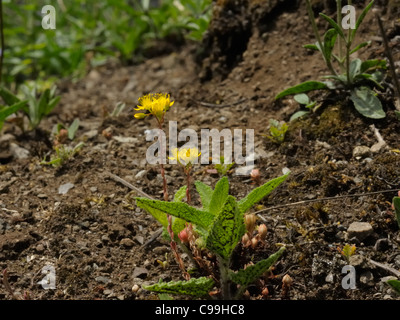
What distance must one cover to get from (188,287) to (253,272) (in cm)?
28

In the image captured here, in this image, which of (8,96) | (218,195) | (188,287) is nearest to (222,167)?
(218,195)

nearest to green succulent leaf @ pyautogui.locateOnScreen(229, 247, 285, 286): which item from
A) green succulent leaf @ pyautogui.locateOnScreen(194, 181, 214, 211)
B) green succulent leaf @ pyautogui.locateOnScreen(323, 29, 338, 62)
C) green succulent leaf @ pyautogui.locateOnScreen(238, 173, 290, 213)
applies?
green succulent leaf @ pyautogui.locateOnScreen(238, 173, 290, 213)

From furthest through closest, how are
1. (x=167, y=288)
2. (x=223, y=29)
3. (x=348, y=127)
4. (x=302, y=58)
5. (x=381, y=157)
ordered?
1. (x=223, y=29)
2. (x=302, y=58)
3. (x=348, y=127)
4. (x=381, y=157)
5. (x=167, y=288)

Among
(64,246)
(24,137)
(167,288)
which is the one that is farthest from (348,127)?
(24,137)

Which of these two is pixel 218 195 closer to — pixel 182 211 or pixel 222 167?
pixel 182 211

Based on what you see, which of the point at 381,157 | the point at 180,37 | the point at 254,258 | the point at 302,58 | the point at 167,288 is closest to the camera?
the point at 167,288

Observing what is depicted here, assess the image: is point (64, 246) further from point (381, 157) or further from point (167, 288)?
point (381, 157)

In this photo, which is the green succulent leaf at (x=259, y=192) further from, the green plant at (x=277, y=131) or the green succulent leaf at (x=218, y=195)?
the green plant at (x=277, y=131)

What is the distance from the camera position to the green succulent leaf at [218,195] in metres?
2.20

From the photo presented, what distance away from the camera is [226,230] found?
2.09 metres

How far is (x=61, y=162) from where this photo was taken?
3.27m

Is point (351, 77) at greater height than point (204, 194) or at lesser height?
greater

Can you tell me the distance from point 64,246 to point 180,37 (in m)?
3.22

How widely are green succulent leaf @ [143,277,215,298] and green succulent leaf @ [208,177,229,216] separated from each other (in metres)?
0.30
